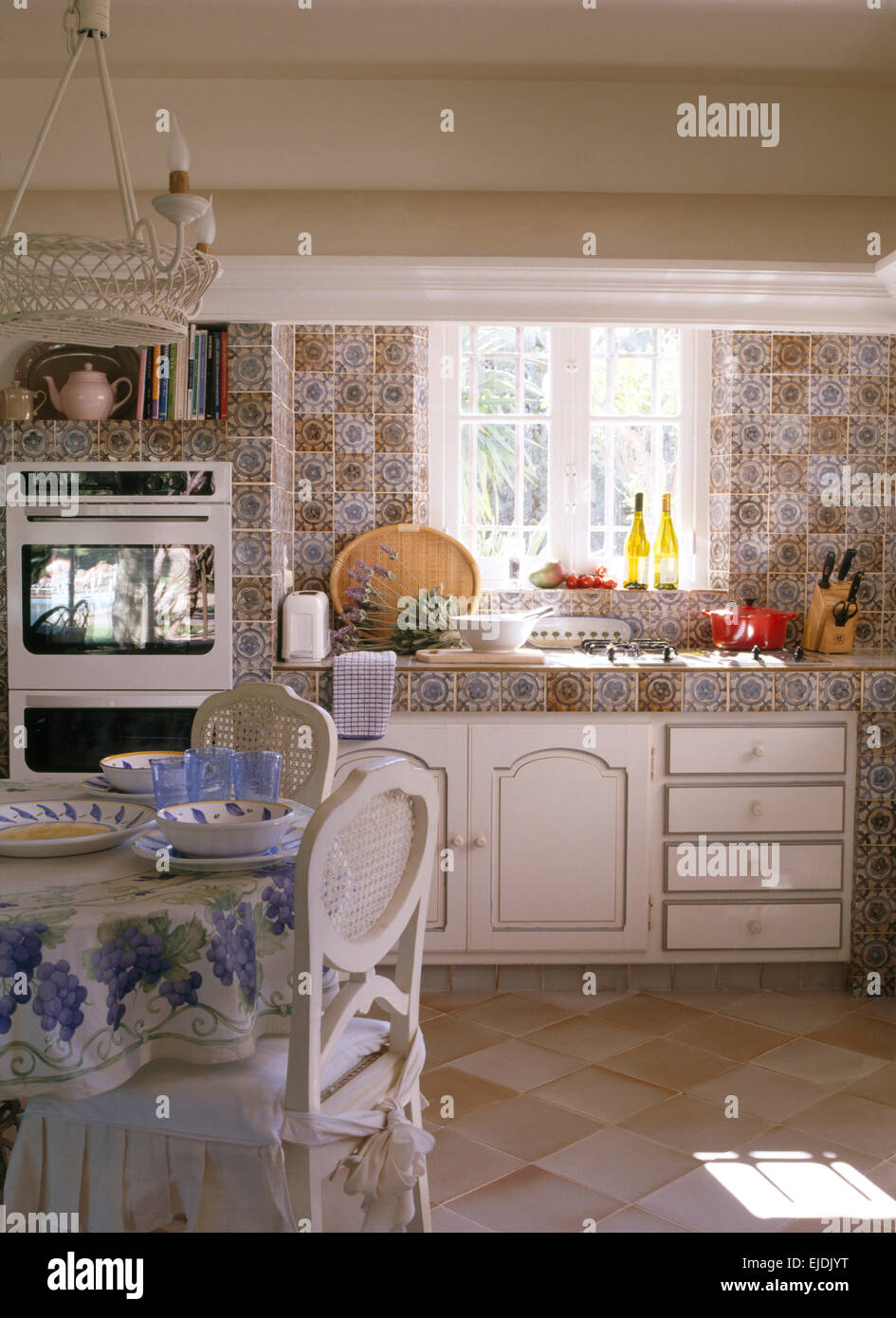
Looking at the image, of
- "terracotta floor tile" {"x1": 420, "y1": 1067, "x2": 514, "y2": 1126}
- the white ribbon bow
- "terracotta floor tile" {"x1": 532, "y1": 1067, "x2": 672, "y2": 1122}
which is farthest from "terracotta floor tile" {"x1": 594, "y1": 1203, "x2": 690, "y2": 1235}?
the white ribbon bow

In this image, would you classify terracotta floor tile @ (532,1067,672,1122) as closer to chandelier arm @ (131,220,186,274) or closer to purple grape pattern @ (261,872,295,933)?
purple grape pattern @ (261,872,295,933)

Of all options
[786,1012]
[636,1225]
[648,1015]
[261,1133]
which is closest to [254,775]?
[261,1133]

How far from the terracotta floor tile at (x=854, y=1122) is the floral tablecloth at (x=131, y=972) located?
155 centimetres

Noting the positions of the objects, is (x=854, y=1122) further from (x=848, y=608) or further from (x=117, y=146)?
(x=117, y=146)

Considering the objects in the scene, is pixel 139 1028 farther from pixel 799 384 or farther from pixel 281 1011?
pixel 799 384

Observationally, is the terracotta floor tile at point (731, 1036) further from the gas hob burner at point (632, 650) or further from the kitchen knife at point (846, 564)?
the kitchen knife at point (846, 564)

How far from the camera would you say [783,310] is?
3541 millimetres

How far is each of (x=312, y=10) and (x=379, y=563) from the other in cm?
173

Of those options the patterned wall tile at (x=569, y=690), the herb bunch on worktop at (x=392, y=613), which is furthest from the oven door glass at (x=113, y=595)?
the patterned wall tile at (x=569, y=690)

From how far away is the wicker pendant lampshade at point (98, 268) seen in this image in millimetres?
1834

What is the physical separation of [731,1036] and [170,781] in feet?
6.53

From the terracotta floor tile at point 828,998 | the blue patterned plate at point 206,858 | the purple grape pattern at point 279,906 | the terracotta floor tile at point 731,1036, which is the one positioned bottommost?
the terracotta floor tile at point 828,998

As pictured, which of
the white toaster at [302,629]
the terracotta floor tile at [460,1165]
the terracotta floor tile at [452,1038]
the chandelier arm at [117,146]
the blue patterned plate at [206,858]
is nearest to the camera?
the blue patterned plate at [206,858]

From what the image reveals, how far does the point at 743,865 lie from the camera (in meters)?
3.55
